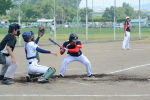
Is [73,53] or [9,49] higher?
[9,49]

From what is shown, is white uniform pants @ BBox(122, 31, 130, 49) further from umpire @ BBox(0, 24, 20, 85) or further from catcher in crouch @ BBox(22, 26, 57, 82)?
umpire @ BBox(0, 24, 20, 85)

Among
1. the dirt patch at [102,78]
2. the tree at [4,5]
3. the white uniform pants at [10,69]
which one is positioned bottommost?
the dirt patch at [102,78]

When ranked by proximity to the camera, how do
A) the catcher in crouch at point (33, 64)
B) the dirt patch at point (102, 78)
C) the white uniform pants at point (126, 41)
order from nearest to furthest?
the catcher in crouch at point (33, 64) < the dirt patch at point (102, 78) < the white uniform pants at point (126, 41)

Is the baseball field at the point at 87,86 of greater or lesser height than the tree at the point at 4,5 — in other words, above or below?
below

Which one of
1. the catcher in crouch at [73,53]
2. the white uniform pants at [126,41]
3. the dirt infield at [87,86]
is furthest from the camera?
the white uniform pants at [126,41]

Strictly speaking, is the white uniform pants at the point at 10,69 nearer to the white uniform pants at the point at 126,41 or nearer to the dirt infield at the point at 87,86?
the dirt infield at the point at 87,86

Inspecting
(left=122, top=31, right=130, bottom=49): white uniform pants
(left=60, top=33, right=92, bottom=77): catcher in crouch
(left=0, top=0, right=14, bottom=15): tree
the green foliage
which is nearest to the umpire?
(left=60, top=33, right=92, bottom=77): catcher in crouch

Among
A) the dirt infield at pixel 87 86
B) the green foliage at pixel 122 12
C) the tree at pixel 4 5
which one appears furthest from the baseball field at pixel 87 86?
the green foliage at pixel 122 12

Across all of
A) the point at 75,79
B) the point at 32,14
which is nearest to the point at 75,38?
the point at 75,79

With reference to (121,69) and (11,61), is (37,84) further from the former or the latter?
(121,69)

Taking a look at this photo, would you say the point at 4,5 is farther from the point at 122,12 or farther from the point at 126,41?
the point at 122,12

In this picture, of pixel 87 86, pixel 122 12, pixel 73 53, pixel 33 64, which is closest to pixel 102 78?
pixel 73 53

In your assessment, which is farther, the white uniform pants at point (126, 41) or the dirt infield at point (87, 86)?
the white uniform pants at point (126, 41)

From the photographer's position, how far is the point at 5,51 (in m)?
8.80
